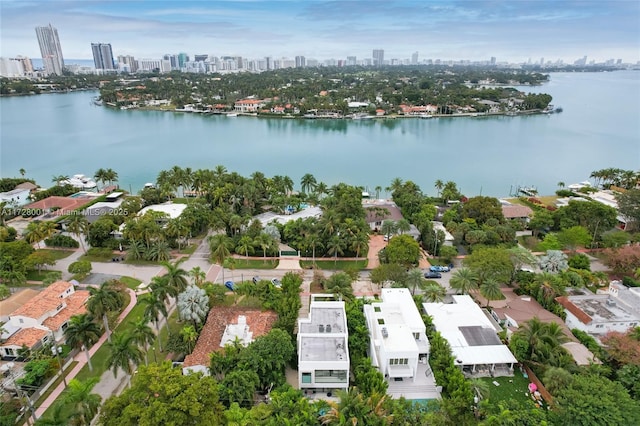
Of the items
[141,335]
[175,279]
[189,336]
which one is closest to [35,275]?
[175,279]

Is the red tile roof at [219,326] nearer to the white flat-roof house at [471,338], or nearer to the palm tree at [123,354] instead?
the palm tree at [123,354]

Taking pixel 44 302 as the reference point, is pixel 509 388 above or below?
below

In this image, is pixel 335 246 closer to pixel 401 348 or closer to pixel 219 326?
pixel 219 326

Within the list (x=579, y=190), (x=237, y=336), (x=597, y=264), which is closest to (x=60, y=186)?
(x=237, y=336)

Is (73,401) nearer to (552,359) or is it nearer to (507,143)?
(552,359)

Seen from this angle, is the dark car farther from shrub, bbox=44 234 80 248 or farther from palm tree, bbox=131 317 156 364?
shrub, bbox=44 234 80 248

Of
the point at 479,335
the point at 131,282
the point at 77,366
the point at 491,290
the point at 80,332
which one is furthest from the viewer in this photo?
the point at 131,282
